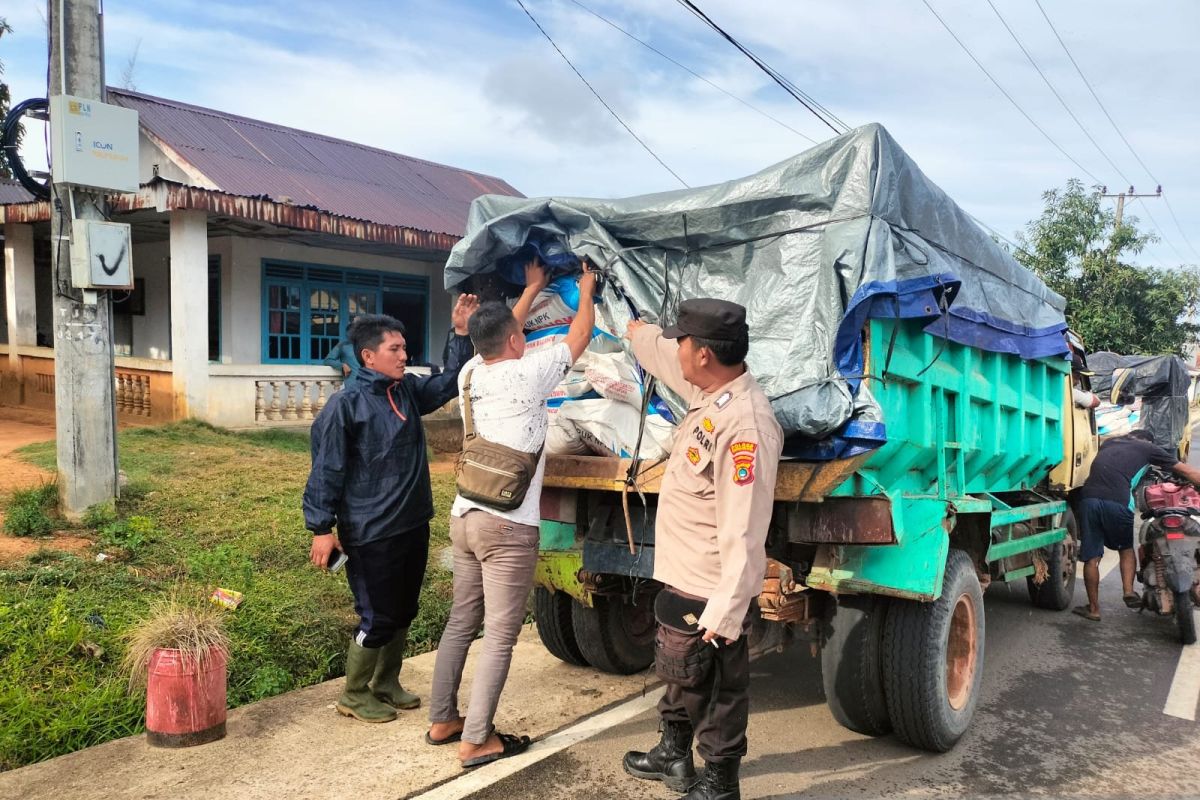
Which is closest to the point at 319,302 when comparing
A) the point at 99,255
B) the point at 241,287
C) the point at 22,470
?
the point at 241,287

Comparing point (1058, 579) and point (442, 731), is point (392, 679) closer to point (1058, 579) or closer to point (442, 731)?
point (442, 731)

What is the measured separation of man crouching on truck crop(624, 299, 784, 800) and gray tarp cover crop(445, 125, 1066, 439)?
0.50 metres

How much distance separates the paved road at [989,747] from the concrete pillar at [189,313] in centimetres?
821

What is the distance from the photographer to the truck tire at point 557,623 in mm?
4641

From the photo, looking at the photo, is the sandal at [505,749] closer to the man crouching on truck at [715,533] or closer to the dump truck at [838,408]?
the dump truck at [838,408]

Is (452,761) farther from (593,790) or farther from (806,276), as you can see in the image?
(806,276)

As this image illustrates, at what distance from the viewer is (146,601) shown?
16.2 feet

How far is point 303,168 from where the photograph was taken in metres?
13.2

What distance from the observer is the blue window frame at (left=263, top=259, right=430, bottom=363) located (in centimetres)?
1355

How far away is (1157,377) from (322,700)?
11.5 metres

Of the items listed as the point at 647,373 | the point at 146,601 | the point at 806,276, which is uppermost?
the point at 806,276

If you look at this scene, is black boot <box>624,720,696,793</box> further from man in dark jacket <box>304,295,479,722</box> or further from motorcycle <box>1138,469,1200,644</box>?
motorcycle <box>1138,469,1200,644</box>

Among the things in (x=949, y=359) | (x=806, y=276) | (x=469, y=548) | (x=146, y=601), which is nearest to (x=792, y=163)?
(x=806, y=276)

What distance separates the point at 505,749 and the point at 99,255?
15.6 feet
